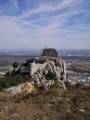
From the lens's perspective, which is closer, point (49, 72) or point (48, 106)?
point (48, 106)

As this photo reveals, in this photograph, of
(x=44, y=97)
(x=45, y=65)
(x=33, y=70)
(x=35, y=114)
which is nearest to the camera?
(x=35, y=114)

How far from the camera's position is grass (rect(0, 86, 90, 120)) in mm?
7648

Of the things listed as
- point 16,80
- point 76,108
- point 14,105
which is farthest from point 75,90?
point 16,80

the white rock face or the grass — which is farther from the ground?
the grass

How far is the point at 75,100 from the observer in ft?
29.9

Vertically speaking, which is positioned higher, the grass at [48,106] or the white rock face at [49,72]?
the grass at [48,106]

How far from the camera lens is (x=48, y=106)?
8.56 meters

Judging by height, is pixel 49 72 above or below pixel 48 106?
below

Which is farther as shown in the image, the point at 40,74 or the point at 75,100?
the point at 40,74

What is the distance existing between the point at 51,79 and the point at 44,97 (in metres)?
26.4

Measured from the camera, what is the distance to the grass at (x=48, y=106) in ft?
25.1

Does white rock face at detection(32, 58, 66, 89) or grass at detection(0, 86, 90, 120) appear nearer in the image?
grass at detection(0, 86, 90, 120)

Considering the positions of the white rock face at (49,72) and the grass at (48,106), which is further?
the white rock face at (49,72)

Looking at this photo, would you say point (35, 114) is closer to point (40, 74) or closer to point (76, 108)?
point (76, 108)
